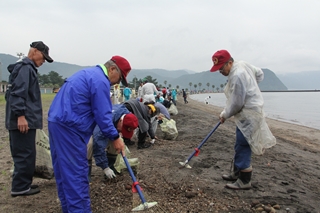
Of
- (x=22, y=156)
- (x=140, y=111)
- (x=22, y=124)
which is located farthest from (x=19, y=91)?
(x=140, y=111)

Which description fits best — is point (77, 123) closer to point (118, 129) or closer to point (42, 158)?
point (118, 129)

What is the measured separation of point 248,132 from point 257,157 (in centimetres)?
239

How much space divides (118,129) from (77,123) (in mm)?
1168

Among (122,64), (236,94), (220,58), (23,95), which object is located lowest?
(23,95)

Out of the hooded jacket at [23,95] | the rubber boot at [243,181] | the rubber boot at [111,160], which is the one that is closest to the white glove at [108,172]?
the rubber boot at [111,160]

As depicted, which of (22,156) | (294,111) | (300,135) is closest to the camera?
(22,156)

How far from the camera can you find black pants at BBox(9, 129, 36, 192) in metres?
3.60

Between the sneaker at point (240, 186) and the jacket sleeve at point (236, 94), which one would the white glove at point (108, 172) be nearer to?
the sneaker at point (240, 186)

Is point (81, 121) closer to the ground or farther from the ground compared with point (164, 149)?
farther from the ground

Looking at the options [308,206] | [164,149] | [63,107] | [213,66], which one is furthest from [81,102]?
[164,149]

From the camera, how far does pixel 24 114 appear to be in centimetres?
351

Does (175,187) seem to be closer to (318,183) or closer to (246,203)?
(246,203)

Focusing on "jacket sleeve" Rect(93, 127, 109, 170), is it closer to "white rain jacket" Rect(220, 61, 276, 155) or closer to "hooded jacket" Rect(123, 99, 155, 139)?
"hooded jacket" Rect(123, 99, 155, 139)

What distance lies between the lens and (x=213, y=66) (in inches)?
153
